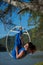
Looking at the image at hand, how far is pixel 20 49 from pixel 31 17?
373 mm

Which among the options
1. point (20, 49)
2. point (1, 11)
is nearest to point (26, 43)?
point (20, 49)

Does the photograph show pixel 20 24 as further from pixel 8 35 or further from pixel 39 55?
pixel 39 55

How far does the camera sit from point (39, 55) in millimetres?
2439

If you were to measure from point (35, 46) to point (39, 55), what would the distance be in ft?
0.35

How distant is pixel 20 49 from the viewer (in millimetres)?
2451

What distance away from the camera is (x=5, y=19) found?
2.49 meters

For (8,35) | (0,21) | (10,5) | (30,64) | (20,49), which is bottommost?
(30,64)

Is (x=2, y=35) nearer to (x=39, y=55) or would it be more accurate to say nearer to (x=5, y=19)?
(x=5, y=19)

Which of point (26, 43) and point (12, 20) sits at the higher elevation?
point (12, 20)

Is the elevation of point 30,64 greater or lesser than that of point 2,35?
lesser

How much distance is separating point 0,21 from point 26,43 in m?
0.38

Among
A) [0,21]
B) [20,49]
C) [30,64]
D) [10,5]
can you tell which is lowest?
[30,64]

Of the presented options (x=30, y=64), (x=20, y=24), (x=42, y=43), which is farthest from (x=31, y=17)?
(x=30, y=64)

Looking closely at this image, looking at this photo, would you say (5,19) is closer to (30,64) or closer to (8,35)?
(8,35)
